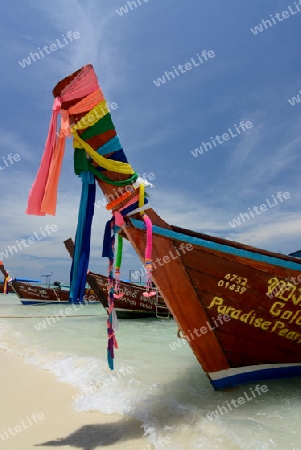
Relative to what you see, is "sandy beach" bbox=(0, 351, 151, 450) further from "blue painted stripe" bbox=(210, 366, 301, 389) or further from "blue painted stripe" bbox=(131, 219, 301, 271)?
"blue painted stripe" bbox=(131, 219, 301, 271)

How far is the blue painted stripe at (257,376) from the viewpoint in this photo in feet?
13.1

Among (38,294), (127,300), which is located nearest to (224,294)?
(127,300)

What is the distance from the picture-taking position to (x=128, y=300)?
44.5ft

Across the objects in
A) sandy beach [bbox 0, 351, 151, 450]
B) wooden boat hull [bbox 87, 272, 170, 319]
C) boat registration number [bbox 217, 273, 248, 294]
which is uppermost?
boat registration number [bbox 217, 273, 248, 294]

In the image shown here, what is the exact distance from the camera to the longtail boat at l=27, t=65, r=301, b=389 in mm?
3123

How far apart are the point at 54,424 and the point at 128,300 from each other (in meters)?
10.3

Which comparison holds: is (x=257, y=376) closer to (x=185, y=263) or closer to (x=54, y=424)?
(x=185, y=263)

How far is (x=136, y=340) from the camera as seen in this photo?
919cm

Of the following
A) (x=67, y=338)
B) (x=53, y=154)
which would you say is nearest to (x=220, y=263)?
(x=53, y=154)

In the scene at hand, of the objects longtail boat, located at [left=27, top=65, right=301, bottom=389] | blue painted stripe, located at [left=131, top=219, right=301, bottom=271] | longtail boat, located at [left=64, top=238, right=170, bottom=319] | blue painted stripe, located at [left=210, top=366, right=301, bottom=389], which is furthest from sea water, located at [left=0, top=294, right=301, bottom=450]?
longtail boat, located at [left=64, top=238, right=170, bottom=319]

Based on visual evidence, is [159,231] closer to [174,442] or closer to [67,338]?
[174,442]

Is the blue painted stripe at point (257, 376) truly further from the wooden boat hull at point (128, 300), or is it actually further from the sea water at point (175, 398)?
the wooden boat hull at point (128, 300)

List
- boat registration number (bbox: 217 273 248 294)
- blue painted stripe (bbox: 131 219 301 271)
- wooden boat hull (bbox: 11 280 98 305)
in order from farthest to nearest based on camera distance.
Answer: wooden boat hull (bbox: 11 280 98 305) < boat registration number (bbox: 217 273 248 294) < blue painted stripe (bbox: 131 219 301 271)

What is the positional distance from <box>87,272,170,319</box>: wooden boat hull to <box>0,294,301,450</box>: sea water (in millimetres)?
5002
